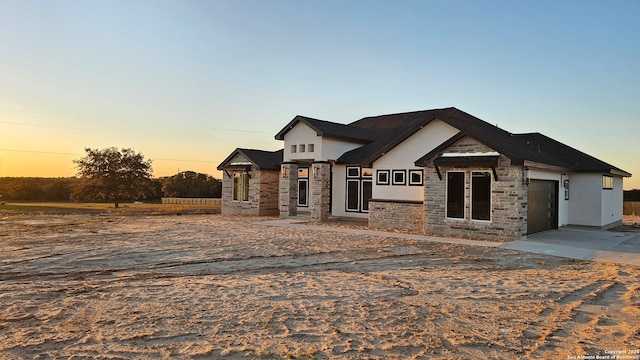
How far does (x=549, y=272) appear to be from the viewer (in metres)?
9.23

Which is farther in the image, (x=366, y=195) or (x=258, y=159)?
(x=258, y=159)

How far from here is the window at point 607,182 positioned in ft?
62.0

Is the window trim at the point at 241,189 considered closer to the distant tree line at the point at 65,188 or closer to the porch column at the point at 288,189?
the porch column at the point at 288,189

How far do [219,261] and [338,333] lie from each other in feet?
17.9

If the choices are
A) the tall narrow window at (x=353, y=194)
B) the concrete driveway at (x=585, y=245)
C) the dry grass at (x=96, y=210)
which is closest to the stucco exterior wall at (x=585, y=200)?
the concrete driveway at (x=585, y=245)

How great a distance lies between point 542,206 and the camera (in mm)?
16844

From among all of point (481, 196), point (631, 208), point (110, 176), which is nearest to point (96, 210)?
point (110, 176)

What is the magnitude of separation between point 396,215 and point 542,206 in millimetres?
5666

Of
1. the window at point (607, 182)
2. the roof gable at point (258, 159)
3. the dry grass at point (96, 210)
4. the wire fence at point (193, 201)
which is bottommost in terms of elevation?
the dry grass at point (96, 210)

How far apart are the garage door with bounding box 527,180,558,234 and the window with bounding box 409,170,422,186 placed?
424 cm

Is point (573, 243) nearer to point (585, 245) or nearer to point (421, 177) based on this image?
point (585, 245)

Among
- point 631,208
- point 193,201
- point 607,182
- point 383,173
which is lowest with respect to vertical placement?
point 193,201

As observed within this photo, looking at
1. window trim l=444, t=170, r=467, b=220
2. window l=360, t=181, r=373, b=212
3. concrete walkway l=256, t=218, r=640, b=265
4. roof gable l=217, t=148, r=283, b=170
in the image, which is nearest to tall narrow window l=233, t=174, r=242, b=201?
roof gable l=217, t=148, r=283, b=170

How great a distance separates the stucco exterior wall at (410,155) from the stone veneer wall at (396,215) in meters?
0.67
